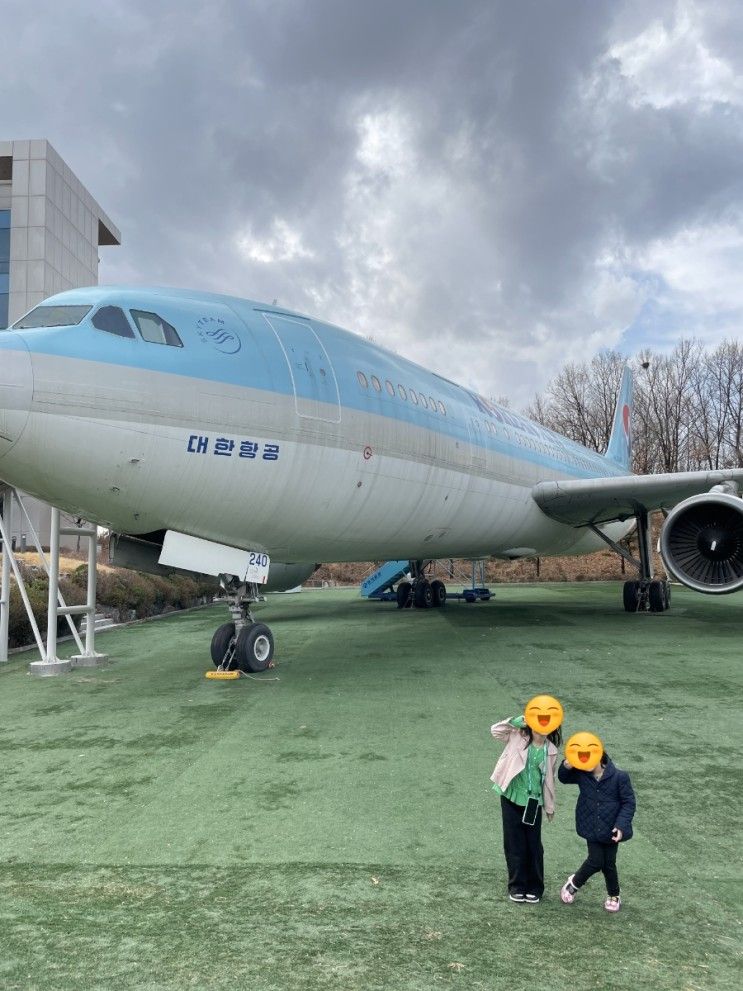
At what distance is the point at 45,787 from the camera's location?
4.76m

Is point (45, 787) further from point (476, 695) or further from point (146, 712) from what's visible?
point (476, 695)

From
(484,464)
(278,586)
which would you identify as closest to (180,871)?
(484,464)

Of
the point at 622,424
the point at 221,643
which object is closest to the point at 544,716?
the point at 221,643

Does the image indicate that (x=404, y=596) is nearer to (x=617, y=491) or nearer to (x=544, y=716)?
(x=617, y=491)

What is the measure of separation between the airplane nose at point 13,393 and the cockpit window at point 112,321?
0.83 metres

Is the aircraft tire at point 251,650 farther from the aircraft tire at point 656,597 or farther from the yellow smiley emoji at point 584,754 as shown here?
the aircraft tire at point 656,597

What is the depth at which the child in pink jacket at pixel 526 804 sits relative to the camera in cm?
313

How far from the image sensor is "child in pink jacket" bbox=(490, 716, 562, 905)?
3.13 m

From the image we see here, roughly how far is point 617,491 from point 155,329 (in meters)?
9.87

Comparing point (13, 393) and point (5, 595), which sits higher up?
point (13, 393)

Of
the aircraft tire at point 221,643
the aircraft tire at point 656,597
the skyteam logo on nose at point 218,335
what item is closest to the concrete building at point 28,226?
the aircraft tire at point 656,597

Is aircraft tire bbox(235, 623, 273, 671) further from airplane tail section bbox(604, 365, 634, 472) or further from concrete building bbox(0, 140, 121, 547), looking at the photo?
concrete building bbox(0, 140, 121, 547)

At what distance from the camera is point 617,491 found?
14.1 metres

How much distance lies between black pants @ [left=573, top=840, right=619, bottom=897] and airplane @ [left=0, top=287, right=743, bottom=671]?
4868 mm
